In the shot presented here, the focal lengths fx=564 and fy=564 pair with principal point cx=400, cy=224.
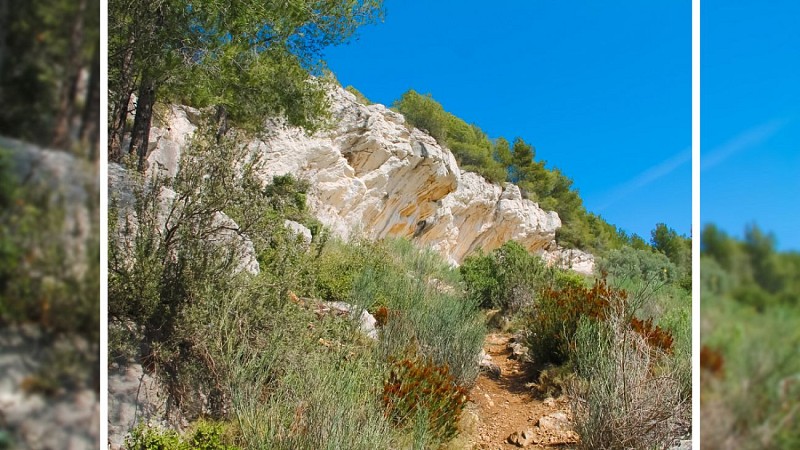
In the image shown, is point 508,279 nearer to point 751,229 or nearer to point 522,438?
point 522,438

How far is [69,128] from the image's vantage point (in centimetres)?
203

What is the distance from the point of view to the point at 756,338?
1.03 m

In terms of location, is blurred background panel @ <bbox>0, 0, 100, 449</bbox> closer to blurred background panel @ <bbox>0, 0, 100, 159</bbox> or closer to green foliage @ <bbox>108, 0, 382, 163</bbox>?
blurred background panel @ <bbox>0, 0, 100, 159</bbox>

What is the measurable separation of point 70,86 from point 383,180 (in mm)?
8781

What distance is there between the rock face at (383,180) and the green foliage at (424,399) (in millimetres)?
4805

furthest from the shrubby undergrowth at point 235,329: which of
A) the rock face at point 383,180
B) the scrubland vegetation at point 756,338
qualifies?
the rock face at point 383,180

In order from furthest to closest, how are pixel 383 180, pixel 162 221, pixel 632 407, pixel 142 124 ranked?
pixel 383 180, pixel 142 124, pixel 162 221, pixel 632 407

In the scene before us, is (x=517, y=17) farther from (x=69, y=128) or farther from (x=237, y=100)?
(x=237, y=100)

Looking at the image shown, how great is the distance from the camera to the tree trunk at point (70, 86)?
1987 mm

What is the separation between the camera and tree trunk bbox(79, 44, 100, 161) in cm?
207

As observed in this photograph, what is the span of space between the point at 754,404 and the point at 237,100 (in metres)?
4.71

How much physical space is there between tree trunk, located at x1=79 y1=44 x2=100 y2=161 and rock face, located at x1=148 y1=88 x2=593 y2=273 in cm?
456

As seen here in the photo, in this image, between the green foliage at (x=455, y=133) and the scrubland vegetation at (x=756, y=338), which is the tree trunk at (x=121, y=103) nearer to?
the scrubland vegetation at (x=756, y=338)

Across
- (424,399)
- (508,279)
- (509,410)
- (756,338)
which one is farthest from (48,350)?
(508,279)
